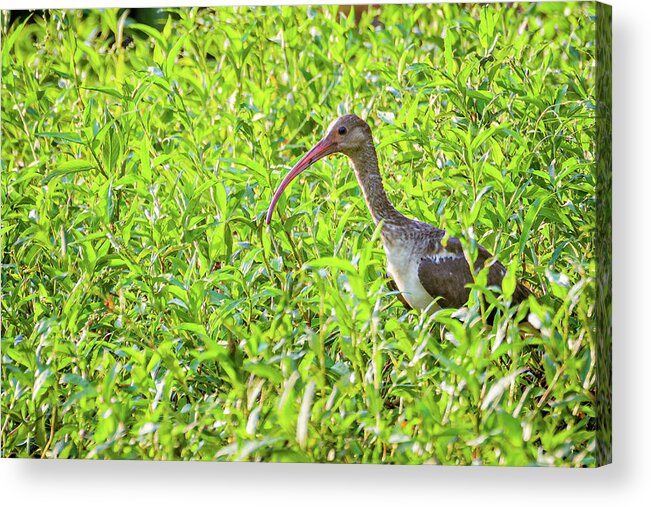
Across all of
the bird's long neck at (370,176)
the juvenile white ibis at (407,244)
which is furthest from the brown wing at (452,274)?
the bird's long neck at (370,176)

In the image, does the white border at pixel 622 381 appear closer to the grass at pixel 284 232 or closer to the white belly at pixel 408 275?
the grass at pixel 284 232

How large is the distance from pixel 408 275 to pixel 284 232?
49cm

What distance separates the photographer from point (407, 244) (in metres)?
5.08

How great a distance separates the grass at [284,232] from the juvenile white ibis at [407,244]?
0.17 feet

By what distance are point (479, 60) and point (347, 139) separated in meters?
0.56

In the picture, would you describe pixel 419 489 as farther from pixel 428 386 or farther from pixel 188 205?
pixel 188 205

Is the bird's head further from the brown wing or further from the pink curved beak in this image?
the brown wing

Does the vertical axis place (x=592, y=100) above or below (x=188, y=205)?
above

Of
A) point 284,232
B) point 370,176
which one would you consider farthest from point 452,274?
point 284,232

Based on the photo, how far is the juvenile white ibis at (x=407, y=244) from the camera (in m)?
4.98

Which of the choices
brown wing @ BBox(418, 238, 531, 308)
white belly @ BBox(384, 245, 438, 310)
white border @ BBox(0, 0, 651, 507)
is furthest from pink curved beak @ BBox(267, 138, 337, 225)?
white border @ BBox(0, 0, 651, 507)

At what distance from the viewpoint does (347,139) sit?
205 inches

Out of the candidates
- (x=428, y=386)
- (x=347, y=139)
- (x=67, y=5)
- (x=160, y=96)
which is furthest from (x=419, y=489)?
(x=67, y=5)

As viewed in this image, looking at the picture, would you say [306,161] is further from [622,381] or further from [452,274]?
[622,381]
